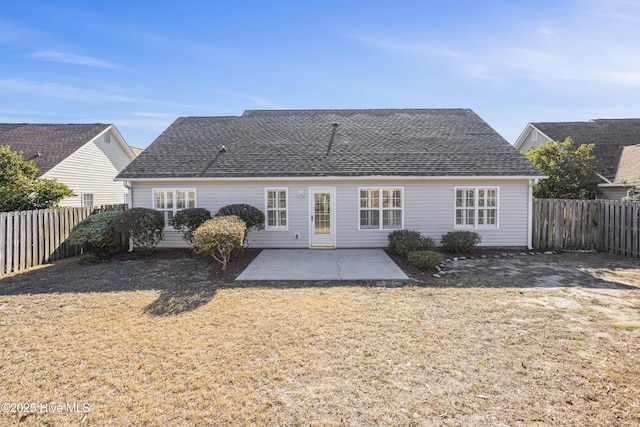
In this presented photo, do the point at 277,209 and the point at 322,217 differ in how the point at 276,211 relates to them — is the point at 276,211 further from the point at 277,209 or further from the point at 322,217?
the point at 322,217

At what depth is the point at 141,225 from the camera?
968 centimetres

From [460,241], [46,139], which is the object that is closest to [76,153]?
[46,139]

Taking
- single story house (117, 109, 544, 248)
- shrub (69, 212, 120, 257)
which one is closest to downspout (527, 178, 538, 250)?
single story house (117, 109, 544, 248)

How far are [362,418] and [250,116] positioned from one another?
15.8 meters

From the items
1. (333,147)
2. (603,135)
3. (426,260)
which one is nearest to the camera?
(426,260)

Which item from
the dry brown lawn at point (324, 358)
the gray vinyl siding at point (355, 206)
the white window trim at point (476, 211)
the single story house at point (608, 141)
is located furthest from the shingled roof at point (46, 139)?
the single story house at point (608, 141)

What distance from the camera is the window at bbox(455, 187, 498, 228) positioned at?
11.3 meters

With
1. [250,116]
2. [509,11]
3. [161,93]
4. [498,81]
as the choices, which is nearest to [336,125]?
[250,116]

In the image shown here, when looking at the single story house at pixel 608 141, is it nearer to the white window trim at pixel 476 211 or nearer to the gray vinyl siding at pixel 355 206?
the gray vinyl siding at pixel 355 206

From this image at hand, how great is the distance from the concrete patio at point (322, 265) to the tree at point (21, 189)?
8162mm

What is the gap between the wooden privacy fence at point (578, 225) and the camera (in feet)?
34.6

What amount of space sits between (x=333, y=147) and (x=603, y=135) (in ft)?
56.8

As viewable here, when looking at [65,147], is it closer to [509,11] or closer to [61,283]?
[61,283]

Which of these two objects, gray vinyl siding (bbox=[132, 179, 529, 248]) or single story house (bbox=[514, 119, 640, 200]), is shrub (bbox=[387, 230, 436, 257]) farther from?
single story house (bbox=[514, 119, 640, 200])
